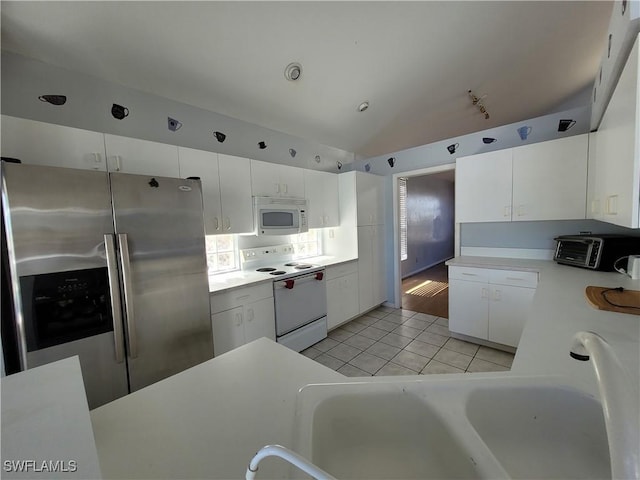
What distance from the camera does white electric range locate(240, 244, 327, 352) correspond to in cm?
278

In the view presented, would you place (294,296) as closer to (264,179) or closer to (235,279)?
(235,279)

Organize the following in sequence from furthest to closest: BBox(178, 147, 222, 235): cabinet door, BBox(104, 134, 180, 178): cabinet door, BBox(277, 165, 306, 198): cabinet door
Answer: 1. BBox(277, 165, 306, 198): cabinet door
2. BBox(178, 147, 222, 235): cabinet door
3. BBox(104, 134, 180, 178): cabinet door

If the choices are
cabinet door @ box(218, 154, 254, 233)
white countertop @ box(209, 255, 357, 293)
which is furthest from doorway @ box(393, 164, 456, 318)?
cabinet door @ box(218, 154, 254, 233)

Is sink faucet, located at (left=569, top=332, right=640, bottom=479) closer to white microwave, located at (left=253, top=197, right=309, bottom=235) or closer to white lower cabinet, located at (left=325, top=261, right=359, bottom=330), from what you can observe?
white microwave, located at (left=253, top=197, right=309, bottom=235)

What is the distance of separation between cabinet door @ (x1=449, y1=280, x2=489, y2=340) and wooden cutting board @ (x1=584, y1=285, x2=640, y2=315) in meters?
1.16

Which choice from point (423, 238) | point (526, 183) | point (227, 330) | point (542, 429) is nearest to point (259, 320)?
point (227, 330)

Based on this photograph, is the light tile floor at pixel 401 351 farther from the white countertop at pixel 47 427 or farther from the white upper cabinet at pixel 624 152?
the white countertop at pixel 47 427

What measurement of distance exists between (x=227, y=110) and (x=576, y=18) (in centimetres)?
378

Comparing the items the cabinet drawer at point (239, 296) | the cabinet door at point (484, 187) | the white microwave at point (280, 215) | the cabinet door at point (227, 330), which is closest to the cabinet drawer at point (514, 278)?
the cabinet door at point (484, 187)

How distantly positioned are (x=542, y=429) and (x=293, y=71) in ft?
10.0

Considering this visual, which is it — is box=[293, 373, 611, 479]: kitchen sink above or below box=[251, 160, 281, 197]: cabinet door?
below

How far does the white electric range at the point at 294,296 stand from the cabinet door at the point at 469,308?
156cm

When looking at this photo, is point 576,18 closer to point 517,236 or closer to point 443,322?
point 517,236

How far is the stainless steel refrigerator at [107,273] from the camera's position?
140cm
